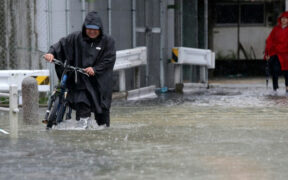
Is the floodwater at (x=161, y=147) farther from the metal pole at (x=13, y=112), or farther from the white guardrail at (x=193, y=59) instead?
the white guardrail at (x=193, y=59)

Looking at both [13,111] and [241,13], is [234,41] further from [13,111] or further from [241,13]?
[13,111]

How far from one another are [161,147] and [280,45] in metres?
10.4

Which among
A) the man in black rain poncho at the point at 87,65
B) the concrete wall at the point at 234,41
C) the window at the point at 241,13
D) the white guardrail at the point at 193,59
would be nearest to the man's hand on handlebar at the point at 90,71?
the man in black rain poncho at the point at 87,65

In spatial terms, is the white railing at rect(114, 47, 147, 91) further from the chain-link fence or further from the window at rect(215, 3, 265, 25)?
the window at rect(215, 3, 265, 25)

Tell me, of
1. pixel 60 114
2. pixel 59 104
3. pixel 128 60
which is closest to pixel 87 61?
pixel 59 104

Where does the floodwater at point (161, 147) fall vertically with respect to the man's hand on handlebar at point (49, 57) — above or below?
below

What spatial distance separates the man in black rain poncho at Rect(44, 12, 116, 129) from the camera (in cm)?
1156

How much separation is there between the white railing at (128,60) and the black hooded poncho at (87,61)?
6.39m


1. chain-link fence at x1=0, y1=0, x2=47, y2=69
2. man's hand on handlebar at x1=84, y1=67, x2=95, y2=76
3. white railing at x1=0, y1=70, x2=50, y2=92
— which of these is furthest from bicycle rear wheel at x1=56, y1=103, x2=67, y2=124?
chain-link fence at x1=0, y1=0, x2=47, y2=69

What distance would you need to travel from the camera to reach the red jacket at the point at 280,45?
64.1 ft

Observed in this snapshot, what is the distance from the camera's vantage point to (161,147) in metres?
9.77

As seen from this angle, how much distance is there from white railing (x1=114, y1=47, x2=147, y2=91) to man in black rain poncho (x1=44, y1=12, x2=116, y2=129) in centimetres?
639

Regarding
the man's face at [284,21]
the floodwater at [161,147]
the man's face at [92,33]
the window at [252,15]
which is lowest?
the floodwater at [161,147]

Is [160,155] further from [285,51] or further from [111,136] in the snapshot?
[285,51]
